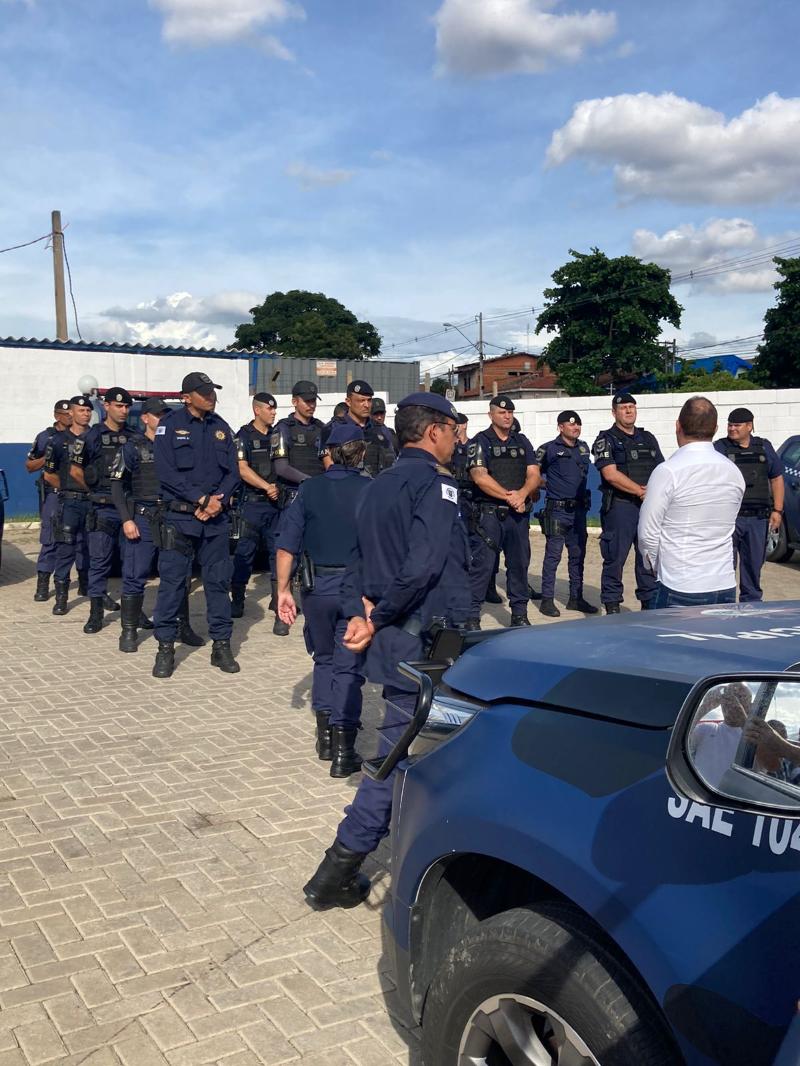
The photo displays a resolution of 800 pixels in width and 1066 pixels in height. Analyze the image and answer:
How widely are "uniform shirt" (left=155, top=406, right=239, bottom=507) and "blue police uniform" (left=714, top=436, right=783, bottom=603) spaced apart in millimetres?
4008

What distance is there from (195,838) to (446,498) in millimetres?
1998

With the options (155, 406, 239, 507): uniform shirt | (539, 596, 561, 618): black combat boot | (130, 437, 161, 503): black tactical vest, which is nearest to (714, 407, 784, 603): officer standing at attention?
(539, 596, 561, 618): black combat boot

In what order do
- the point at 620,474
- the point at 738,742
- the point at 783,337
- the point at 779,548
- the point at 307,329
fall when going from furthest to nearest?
the point at 307,329, the point at 783,337, the point at 779,548, the point at 620,474, the point at 738,742

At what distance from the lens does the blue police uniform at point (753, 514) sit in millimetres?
7980

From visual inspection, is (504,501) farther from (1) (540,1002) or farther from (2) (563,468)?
(1) (540,1002)

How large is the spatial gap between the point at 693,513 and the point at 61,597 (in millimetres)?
6673

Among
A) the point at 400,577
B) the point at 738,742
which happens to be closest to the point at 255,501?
the point at 400,577

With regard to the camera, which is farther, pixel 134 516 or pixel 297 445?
pixel 297 445

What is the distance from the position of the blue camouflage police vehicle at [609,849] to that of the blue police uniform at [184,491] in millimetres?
4987

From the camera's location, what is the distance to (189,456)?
23.8 feet

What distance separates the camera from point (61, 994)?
10.4ft

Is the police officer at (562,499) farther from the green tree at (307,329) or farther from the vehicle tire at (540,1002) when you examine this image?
the green tree at (307,329)

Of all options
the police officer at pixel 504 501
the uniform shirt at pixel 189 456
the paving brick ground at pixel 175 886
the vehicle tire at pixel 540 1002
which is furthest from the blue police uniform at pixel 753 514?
the vehicle tire at pixel 540 1002

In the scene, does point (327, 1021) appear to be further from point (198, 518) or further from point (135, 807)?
point (198, 518)
